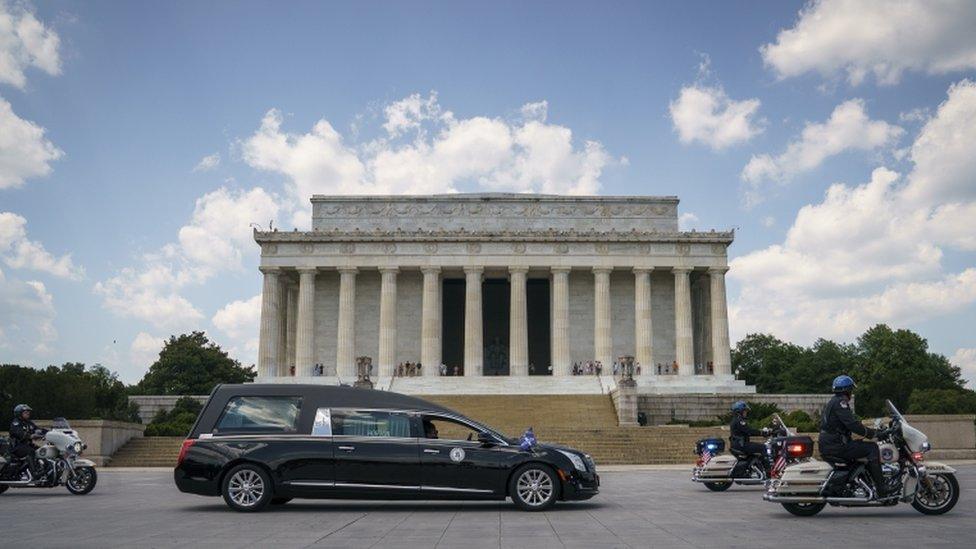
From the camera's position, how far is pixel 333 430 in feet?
54.8

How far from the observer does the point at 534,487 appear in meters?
16.4

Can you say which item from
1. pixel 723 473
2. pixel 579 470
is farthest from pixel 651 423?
pixel 579 470

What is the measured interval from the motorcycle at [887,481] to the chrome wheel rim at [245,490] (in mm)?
8585

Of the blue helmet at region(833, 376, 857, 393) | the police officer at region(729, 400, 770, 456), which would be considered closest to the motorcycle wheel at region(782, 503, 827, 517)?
the blue helmet at region(833, 376, 857, 393)

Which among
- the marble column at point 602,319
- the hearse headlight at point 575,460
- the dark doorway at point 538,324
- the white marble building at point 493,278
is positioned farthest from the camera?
the dark doorway at point 538,324

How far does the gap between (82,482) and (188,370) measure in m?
67.1

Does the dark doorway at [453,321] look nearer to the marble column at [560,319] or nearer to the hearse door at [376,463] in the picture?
the marble column at [560,319]

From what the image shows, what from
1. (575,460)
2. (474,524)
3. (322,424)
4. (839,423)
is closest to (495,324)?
(575,460)

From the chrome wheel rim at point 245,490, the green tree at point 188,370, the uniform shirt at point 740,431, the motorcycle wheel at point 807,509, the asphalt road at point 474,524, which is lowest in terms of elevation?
the asphalt road at point 474,524

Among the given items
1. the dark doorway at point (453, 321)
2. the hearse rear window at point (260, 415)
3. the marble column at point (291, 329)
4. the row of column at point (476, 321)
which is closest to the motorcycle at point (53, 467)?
the hearse rear window at point (260, 415)

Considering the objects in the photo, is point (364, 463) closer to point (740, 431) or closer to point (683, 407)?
point (740, 431)

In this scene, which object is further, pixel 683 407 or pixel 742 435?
pixel 683 407

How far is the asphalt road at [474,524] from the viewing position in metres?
11.8

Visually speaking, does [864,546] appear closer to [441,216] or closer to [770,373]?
[441,216]
